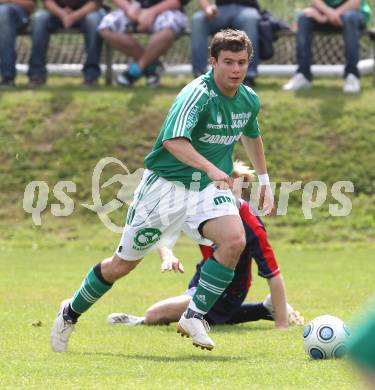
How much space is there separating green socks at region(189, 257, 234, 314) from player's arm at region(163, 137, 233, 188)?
1.65ft

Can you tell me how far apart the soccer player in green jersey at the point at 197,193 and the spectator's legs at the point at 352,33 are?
27.9ft

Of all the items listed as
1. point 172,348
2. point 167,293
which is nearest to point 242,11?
point 167,293

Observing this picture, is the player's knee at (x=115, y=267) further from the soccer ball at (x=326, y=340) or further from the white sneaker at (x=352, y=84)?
the white sneaker at (x=352, y=84)

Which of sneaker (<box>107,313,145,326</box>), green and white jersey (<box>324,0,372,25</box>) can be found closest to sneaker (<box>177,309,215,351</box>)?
sneaker (<box>107,313,145,326</box>)

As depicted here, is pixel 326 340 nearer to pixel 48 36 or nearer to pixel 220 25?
pixel 220 25

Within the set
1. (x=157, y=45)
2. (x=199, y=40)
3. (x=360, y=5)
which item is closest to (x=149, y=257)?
(x=199, y=40)

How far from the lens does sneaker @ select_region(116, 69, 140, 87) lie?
648 inches

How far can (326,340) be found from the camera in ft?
19.9

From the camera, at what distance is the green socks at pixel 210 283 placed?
6.33 meters

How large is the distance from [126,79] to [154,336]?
949cm

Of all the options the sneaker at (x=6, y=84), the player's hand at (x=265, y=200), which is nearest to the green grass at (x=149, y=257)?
the sneaker at (x=6, y=84)

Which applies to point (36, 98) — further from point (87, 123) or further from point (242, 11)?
point (242, 11)

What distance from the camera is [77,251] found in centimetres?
1318

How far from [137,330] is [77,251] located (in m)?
5.45
